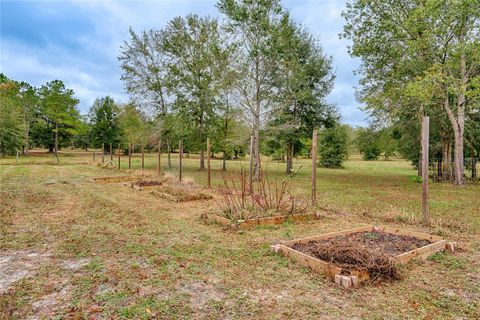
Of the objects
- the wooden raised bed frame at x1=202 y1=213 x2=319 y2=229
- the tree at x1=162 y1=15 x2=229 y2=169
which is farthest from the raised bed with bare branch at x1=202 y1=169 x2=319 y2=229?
the tree at x1=162 y1=15 x2=229 y2=169

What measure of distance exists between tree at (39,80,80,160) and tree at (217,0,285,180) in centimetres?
3152

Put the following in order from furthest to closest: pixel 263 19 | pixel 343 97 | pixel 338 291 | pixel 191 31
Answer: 1. pixel 191 31
2. pixel 343 97
3. pixel 263 19
4. pixel 338 291

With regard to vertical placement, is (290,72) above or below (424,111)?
above

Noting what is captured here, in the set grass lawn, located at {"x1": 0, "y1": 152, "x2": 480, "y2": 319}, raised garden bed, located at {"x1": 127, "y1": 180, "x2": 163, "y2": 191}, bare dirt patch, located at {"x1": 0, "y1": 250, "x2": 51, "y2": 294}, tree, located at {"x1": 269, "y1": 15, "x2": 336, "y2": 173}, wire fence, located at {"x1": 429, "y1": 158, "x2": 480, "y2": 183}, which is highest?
tree, located at {"x1": 269, "y1": 15, "x2": 336, "y2": 173}

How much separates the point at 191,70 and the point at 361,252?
65.1 ft

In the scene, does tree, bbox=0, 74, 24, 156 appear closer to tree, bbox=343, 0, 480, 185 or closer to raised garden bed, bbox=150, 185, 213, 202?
raised garden bed, bbox=150, 185, 213, 202

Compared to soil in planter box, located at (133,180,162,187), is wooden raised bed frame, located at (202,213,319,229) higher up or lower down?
lower down

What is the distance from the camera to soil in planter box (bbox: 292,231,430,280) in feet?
11.6

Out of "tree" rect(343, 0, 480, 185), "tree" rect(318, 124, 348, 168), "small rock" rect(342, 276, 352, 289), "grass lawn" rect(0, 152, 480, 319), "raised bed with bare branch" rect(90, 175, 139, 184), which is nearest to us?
"grass lawn" rect(0, 152, 480, 319)

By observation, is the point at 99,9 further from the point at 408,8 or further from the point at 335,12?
the point at 408,8

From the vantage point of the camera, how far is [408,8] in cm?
1438

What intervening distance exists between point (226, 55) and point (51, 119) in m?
34.2

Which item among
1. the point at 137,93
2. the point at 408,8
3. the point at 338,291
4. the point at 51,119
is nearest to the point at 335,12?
the point at 408,8

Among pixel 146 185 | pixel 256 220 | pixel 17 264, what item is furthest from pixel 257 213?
pixel 146 185
